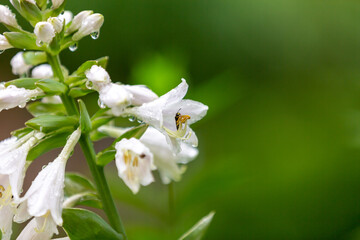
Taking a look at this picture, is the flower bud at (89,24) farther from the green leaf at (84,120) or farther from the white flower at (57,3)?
the green leaf at (84,120)

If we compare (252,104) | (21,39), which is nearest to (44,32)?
(21,39)

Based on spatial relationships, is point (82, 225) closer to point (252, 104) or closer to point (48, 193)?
point (48, 193)

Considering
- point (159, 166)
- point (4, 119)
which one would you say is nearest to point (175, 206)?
point (159, 166)

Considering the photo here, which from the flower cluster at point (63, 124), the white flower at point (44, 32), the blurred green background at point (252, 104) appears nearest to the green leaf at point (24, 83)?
the flower cluster at point (63, 124)

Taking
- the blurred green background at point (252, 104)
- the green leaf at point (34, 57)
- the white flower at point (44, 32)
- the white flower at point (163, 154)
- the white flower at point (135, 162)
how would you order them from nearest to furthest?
the white flower at point (135, 162)
the white flower at point (44, 32)
the green leaf at point (34, 57)
the white flower at point (163, 154)
the blurred green background at point (252, 104)

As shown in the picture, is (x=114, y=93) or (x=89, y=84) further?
(x=89, y=84)
